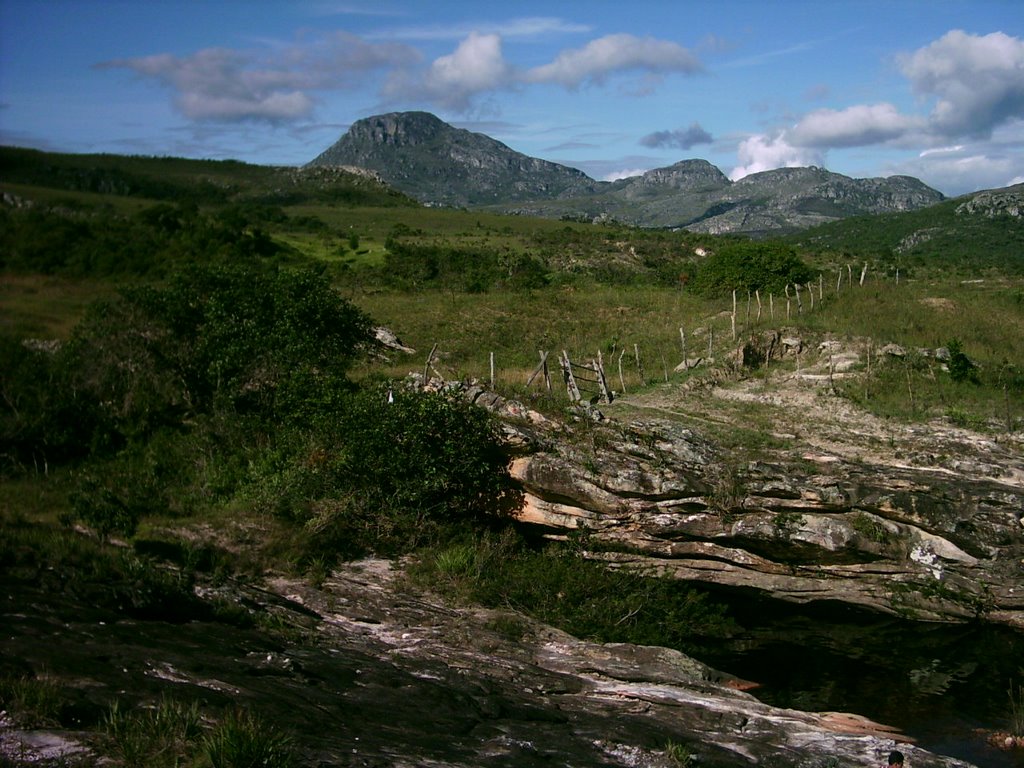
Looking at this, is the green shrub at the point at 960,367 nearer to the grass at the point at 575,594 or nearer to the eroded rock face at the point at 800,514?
the eroded rock face at the point at 800,514

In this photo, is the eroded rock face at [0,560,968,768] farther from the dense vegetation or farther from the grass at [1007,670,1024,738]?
the grass at [1007,670,1024,738]

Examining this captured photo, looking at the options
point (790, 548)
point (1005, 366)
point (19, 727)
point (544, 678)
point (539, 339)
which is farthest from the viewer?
point (539, 339)

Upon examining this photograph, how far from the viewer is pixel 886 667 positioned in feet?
38.7

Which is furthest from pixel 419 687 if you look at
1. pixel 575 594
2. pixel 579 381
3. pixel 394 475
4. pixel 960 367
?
pixel 960 367

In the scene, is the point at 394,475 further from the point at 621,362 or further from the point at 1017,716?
the point at 621,362

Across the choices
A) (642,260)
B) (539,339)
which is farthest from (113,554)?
(642,260)

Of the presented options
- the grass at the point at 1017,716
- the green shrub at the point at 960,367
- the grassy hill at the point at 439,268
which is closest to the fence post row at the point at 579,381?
the grassy hill at the point at 439,268

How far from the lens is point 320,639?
927 cm

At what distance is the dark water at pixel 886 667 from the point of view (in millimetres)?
10055

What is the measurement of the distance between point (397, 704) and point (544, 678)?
7.45 feet

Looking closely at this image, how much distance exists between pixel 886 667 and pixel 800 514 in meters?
2.72

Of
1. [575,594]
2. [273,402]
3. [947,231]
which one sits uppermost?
[947,231]

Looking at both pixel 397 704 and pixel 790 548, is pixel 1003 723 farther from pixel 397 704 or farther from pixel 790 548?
pixel 397 704

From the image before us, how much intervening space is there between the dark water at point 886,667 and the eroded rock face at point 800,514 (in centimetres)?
41
